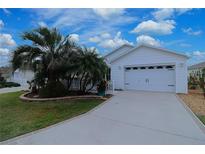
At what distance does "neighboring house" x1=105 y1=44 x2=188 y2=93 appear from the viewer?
1300 cm

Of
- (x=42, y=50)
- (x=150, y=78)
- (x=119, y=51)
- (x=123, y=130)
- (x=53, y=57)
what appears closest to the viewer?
(x=123, y=130)

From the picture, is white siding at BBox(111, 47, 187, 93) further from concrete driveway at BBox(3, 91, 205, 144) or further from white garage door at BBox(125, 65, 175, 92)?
concrete driveway at BBox(3, 91, 205, 144)

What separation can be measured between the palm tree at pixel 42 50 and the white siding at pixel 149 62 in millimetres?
5693

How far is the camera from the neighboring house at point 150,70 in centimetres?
1300

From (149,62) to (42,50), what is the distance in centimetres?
808

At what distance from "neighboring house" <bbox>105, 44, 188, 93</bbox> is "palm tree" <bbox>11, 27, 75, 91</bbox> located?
535cm

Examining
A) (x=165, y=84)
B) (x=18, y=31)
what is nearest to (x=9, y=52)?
(x=18, y=31)

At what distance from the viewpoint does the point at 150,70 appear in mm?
14211

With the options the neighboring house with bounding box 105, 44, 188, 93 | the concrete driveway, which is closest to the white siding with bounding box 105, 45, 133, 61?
the neighboring house with bounding box 105, 44, 188, 93

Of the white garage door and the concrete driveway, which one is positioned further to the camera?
the white garage door

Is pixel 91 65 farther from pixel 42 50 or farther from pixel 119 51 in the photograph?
pixel 119 51

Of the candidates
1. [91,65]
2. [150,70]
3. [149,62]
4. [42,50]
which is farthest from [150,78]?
[42,50]

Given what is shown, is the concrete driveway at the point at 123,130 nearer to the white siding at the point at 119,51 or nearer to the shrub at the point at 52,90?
the shrub at the point at 52,90
